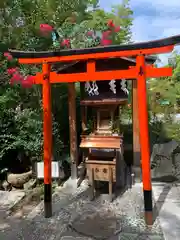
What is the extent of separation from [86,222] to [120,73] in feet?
9.68

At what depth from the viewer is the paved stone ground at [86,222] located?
13.6 feet

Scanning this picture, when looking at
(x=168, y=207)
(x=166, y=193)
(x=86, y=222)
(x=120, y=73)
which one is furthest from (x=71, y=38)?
(x=168, y=207)

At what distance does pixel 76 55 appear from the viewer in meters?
4.71

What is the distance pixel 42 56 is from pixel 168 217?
4077 millimetres

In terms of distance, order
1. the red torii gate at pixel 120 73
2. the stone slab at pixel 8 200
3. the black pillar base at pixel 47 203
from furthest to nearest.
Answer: the stone slab at pixel 8 200, the black pillar base at pixel 47 203, the red torii gate at pixel 120 73

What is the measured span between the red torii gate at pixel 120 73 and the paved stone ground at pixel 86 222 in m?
0.29

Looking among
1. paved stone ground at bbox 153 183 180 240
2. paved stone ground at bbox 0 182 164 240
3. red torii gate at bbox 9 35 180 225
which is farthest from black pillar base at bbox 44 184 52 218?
paved stone ground at bbox 153 183 180 240

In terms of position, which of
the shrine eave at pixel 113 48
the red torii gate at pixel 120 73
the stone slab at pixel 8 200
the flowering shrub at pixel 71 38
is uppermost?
the flowering shrub at pixel 71 38

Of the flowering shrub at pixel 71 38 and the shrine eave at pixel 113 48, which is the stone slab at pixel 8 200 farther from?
the shrine eave at pixel 113 48

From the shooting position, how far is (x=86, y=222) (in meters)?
4.63

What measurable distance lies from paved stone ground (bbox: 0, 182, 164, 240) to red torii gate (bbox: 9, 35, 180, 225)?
292 mm

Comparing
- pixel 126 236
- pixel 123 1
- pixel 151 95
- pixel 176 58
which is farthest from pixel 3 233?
pixel 176 58

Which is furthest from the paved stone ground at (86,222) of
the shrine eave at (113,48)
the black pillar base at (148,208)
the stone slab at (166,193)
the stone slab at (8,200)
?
the shrine eave at (113,48)

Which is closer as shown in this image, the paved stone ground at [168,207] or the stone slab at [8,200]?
the paved stone ground at [168,207]
